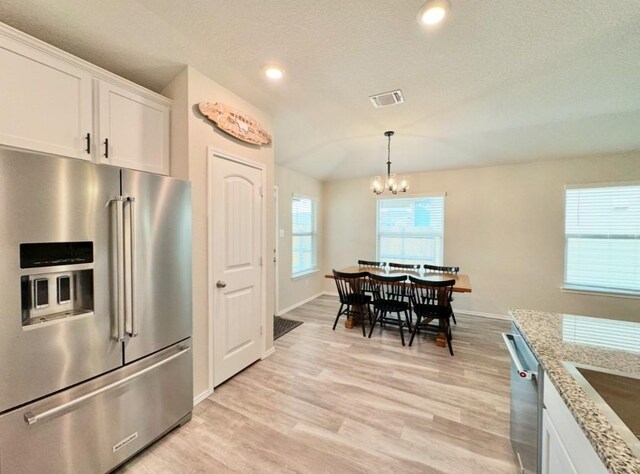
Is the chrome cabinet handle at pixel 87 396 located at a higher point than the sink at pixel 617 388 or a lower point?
lower

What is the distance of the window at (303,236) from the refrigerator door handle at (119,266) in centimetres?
341

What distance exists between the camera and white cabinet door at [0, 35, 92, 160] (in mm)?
1411

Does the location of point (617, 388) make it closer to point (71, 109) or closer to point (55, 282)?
point (55, 282)

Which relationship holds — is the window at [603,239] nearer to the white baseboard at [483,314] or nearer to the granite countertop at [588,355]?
the white baseboard at [483,314]

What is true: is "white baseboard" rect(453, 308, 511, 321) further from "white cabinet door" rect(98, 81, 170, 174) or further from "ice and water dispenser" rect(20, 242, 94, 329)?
"ice and water dispenser" rect(20, 242, 94, 329)

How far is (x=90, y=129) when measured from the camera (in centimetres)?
171

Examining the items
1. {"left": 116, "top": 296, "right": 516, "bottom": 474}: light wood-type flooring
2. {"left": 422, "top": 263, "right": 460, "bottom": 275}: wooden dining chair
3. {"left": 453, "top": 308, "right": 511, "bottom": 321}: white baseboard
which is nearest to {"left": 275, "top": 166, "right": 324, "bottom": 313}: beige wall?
{"left": 116, "top": 296, "right": 516, "bottom": 474}: light wood-type flooring

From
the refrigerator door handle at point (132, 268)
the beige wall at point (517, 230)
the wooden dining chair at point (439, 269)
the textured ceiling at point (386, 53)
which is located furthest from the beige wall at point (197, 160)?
the beige wall at point (517, 230)

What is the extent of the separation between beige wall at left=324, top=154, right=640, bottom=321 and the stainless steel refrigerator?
4.44 m

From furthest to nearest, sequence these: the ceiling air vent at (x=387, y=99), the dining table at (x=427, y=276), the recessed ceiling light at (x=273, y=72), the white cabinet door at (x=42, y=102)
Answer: the dining table at (x=427, y=276)
the ceiling air vent at (x=387, y=99)
the recessed ceiling light at (x=273, y=72)
the white cabinet door at (x=42, y=102)

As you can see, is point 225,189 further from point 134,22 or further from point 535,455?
point 535,455

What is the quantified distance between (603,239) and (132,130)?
5.87m

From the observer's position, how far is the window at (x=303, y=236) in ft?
16.3

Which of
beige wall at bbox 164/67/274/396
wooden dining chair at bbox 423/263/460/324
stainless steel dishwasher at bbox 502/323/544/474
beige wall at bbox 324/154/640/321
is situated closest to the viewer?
stainless steel dishwasher at bbox 502/323/544/474
